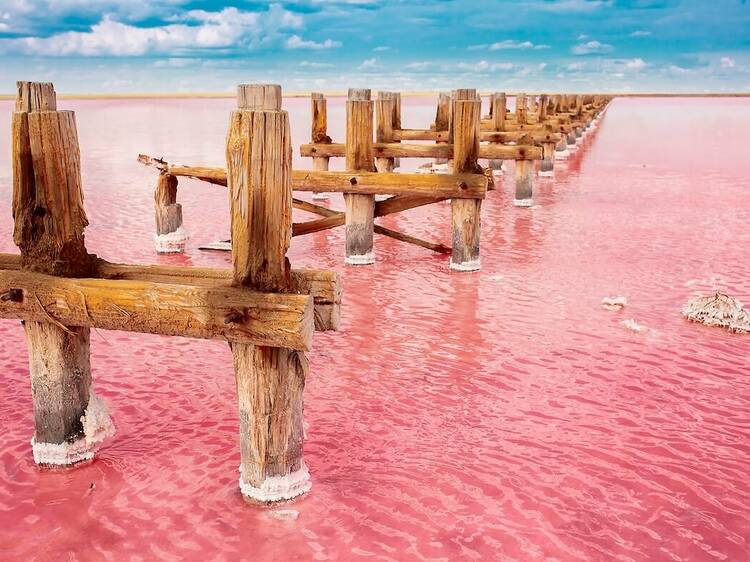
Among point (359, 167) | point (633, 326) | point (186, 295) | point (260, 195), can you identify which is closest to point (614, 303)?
point (633, 326)

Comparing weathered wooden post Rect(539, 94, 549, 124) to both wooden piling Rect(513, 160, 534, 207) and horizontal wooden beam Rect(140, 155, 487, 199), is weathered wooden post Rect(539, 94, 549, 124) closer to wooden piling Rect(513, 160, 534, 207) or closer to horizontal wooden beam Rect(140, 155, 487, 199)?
wooden piling Rect(513, 160, 534, 207)

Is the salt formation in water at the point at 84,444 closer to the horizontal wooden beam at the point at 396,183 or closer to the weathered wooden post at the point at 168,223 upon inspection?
the horizontal wooden beam at the point at 396,183

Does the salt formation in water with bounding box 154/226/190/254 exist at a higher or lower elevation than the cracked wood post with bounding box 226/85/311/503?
lower

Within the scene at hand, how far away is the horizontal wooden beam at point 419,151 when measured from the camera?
11.8m

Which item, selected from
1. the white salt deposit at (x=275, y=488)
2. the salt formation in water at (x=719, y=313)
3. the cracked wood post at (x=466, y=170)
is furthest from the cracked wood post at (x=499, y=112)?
the white salt deposit at (x=275, y=488)

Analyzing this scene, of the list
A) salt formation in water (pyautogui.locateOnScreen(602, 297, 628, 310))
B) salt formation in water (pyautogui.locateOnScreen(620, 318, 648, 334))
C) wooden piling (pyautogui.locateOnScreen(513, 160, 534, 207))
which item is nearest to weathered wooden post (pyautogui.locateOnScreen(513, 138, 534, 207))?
wooden piling (pyautogui.locateOnScreen(513, 160, 534, 207))

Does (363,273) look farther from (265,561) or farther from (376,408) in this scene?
(265,561)

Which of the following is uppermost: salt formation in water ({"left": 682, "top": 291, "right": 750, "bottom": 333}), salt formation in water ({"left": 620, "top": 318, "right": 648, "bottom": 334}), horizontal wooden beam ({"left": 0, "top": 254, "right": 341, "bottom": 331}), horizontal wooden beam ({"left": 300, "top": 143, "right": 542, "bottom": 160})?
horizontal wooden beam ({"left": 300, "top": 143, "right": 542, "bottom": 160})

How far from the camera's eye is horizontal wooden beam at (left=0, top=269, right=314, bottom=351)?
12.5 feet

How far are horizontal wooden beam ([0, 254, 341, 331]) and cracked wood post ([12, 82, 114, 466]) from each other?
165 millimetres

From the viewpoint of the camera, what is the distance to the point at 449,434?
5.14 metres

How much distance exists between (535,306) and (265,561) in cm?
481

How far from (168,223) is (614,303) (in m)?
5.95

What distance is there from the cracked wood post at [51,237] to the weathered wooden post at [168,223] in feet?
20.3
